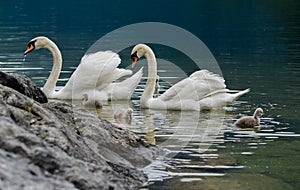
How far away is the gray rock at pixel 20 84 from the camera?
9.16 m

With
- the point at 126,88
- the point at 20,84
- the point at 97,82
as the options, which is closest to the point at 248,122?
the point at 126,88

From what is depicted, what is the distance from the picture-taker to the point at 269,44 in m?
29.9

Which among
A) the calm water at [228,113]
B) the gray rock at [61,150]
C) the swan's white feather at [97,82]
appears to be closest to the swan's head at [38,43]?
the calm water at [228,113]

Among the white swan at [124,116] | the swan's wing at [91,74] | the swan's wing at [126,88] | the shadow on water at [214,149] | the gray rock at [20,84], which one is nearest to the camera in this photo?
the shadow on water at [214,149]

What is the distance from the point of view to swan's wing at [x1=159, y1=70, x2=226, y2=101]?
14.9 m

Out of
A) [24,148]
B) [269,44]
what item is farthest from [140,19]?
[24,148]

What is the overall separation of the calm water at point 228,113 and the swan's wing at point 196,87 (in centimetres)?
45

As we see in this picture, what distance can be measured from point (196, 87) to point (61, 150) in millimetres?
8555

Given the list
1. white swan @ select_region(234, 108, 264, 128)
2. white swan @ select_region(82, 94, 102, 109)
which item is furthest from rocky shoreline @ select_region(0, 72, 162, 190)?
white swan @ select_region(82, 94, 102, 109)

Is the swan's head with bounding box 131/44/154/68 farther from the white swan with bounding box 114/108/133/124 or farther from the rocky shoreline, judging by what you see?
the rocky shoreline

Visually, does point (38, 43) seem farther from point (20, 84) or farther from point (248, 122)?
point (20, 84)

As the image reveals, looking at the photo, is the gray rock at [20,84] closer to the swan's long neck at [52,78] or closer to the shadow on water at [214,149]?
the shadow on water at [214,149]

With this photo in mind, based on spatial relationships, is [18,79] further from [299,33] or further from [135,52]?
[299,33]

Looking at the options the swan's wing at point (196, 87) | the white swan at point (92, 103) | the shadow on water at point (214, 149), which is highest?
the swan's wing at point (196, 87)
